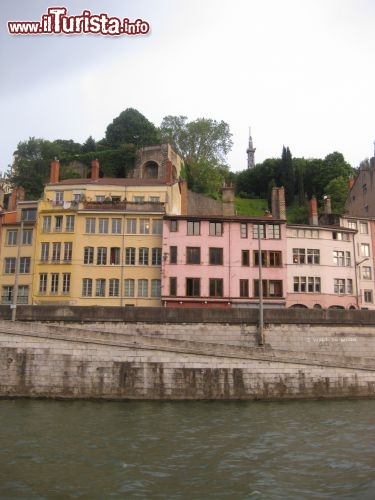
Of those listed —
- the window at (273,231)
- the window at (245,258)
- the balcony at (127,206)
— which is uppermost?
the balcony at (127,206)

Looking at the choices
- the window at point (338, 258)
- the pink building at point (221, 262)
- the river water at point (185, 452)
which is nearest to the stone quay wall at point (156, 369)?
the river water at point (185, 452)

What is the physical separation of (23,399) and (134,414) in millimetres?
7953

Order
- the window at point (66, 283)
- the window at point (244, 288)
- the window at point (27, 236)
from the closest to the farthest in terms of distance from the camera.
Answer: the window at point (244, 288) < the window at point (66, 283) < the window at point (27, 236)

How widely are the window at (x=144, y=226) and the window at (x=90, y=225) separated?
4.56 meters

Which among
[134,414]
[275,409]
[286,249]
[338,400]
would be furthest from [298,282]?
[134,414]

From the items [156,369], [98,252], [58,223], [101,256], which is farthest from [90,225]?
[156,369]

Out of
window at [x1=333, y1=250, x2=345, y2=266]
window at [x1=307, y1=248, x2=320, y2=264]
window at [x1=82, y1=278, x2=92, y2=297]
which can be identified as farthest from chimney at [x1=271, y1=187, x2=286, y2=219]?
window at [x1=82, y1=278, x2=92, y2=297]

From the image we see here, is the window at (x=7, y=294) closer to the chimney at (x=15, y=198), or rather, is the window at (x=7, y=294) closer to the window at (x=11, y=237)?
the window at (x=11, y=237)

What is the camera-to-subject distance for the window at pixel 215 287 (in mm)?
43844

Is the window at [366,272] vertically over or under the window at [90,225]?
under

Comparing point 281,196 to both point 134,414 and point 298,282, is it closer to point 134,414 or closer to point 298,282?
point 298,282

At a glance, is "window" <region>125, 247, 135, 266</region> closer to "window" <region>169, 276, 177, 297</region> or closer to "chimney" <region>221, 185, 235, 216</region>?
"window" <region>169, 276, 177, 297</region>

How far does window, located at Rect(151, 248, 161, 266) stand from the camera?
44.9 m

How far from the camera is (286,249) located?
152 ft
